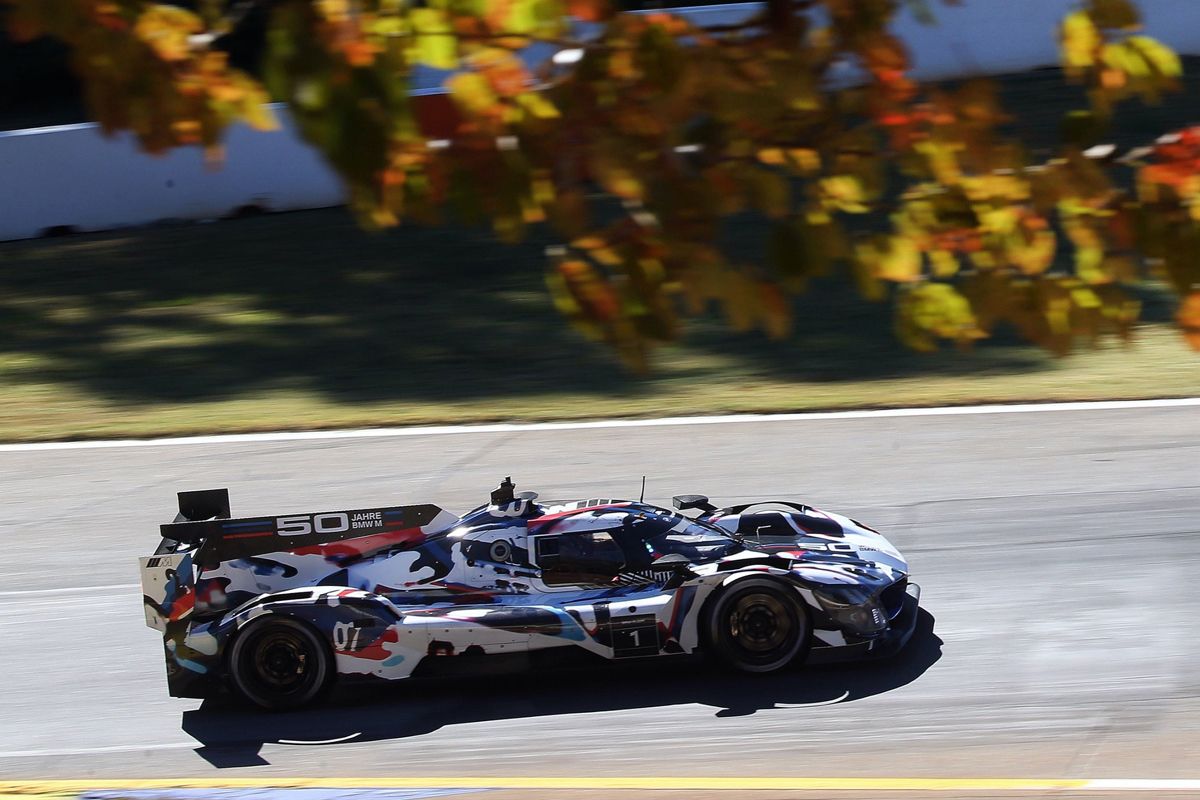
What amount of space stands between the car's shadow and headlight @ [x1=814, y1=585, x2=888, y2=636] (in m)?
0.33

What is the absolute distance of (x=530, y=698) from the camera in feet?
27.5

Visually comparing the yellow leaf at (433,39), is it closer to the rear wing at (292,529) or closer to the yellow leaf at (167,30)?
the yellow leaf at (167,30)

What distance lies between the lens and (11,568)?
11.5m

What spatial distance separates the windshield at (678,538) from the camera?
8336 mm

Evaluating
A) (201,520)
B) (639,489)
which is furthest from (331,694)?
(639,489)

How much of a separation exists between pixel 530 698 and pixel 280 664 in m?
1.49

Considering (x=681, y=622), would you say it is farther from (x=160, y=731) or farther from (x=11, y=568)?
(x=11, y=568)

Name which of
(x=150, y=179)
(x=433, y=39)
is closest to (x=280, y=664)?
(x=433, y=39)

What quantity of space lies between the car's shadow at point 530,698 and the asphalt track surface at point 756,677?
19mm

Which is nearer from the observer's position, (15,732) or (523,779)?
(523,779)

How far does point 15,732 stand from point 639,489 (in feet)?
17.5

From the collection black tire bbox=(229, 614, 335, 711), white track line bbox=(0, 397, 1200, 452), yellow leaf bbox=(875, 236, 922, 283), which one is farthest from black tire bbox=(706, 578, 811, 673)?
white track line bbox=(0, 397, 1200, 452)

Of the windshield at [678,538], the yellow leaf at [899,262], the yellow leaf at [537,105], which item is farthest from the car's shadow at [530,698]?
the yellow leaf at [537,105]

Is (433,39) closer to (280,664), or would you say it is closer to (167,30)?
(167,30)
